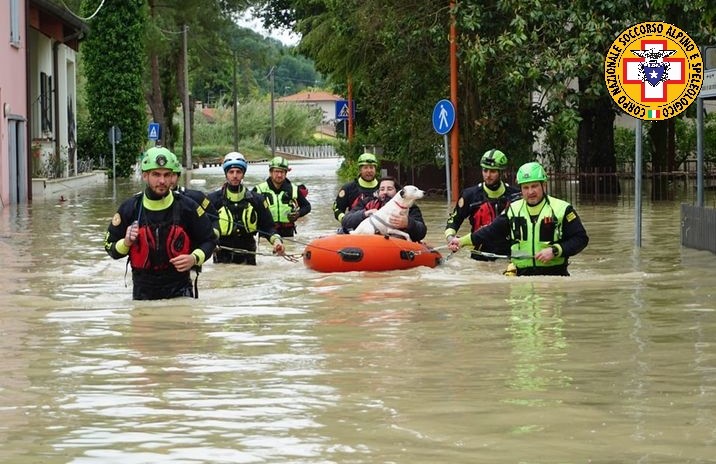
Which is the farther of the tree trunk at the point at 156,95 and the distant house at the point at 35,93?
the tree trunk at the point at 156,95

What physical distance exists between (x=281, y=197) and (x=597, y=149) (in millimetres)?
16671

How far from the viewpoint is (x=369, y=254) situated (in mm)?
16750

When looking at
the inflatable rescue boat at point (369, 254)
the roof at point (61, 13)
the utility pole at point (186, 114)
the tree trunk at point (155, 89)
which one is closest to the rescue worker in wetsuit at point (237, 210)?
the inflatable rescue boat at point (369, 254)

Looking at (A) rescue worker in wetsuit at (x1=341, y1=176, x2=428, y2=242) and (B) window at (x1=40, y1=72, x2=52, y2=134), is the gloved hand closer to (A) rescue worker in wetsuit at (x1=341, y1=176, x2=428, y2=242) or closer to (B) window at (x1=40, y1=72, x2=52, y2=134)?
(A) rescue worker in wetsuit at (x1=341, y1=176, x2=428, y2=242)

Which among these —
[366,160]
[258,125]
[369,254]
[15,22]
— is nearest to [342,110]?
[15,22]

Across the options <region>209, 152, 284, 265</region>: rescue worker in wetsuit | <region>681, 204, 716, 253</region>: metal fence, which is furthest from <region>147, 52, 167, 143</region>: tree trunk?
<region>209, 152, 284, 265</region>: rescue worker in wetsuit

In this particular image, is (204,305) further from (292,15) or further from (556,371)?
(292,15)

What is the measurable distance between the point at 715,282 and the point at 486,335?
479 cm

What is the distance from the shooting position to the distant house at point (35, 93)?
121 feet

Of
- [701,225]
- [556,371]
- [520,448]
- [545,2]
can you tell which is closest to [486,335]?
[556,371]

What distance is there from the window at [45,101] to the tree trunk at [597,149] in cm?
1733

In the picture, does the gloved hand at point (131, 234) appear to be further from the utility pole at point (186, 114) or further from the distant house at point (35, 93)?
the utility pole at point (186, 114)

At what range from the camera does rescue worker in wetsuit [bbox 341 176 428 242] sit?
17266 millimetres

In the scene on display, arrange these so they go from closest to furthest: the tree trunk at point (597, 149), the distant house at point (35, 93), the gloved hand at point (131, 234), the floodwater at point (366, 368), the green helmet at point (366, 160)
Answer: the floodwater at point (366, 368)
the gloved hand at point (131, 234)
the green helmet at point (366, 160)
the tree trunk at point (597, 149)
the distant house at point (35, 93)
